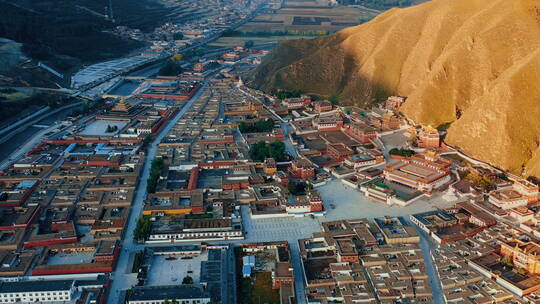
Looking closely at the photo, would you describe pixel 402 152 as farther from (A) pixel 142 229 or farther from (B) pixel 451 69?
(A) pixel 142 229

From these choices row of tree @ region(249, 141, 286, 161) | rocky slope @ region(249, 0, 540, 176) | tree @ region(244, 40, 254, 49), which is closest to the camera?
rocky slope @ region(249, 0, 540, 176)

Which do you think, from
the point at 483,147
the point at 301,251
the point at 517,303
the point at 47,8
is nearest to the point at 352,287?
the point at 301,251

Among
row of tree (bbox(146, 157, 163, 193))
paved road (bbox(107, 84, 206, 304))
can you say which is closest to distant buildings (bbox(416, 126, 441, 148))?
row of tree (bbox(146, 157, 163, 193))

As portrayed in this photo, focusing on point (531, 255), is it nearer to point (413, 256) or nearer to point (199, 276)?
point (413, 256)

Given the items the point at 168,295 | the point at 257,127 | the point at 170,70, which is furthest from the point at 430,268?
the point at 170,70

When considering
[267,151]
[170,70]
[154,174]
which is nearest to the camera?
[154,174]

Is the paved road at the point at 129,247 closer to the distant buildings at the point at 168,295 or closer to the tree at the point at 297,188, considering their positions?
the distant buildings at the point at 168,295

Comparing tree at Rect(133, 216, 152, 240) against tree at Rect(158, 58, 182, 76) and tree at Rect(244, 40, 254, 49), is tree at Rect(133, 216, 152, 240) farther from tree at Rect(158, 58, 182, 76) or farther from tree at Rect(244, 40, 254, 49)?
tree at Rect(244, 40, 254, 49)

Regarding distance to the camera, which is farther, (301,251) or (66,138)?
(66,138)
